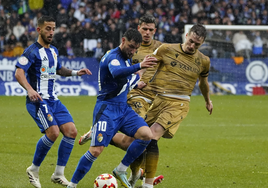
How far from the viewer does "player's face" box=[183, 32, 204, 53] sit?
626cm

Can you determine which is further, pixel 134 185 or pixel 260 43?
pixel 260 43

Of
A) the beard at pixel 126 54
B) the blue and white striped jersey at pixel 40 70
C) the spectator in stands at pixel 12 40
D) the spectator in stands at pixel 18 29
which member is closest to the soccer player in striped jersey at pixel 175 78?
the beard at pixel 126 54

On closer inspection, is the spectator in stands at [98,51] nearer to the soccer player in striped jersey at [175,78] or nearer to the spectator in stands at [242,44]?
the spectator in stands at [242,44]

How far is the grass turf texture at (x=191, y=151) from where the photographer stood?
6465 millimetres

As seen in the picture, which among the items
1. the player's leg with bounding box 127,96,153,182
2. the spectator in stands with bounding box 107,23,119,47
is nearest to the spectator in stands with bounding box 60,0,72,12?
the spectator in stands with bounding box 107,23,119,47

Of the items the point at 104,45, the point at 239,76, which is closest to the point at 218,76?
the point at 239,76

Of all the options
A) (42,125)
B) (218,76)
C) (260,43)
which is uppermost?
(42,125)

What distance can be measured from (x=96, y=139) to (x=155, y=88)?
65.0 inches

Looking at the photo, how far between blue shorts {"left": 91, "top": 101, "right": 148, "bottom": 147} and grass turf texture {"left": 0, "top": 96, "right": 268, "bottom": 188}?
93 centimetres

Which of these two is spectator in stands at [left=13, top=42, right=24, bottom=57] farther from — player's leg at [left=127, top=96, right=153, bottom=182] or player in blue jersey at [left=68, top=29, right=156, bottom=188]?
player in blue jersey at [left=68, top=29, right=156, bottom=188]

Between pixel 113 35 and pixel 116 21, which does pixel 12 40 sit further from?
pixel 116 21

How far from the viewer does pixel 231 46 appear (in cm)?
1895

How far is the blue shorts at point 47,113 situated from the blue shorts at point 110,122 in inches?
25.1

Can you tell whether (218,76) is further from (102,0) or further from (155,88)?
(155,88)
